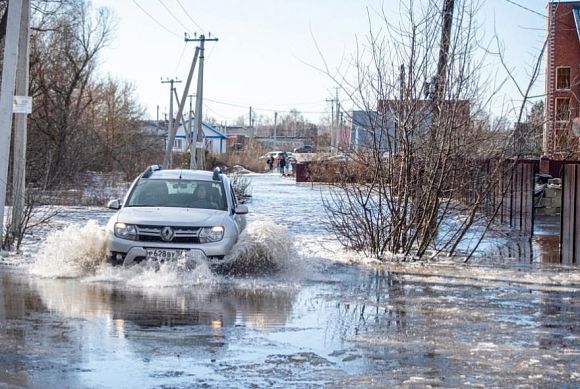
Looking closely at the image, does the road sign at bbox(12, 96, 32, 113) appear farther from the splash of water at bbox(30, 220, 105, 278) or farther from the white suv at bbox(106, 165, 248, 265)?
the splash of water at bbox(30, 220, 105, 278)

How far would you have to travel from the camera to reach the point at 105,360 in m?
6.82

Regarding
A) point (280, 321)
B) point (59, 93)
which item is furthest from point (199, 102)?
point (280, 321)

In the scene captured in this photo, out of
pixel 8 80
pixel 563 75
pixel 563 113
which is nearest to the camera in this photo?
pixel 8 80

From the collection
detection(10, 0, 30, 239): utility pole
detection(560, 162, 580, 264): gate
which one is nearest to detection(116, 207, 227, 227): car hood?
detection(10, 0, 30, 239): utility pole

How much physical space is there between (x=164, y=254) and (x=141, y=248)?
0.30m

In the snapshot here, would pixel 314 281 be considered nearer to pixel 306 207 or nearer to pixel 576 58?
pixel 306 207

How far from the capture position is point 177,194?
1281 cm

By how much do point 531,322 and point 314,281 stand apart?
3.54m

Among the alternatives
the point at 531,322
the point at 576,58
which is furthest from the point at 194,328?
the point at 576,58

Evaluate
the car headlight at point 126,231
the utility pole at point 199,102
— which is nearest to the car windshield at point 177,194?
the car headlight at point 126,231

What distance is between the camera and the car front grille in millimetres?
11297

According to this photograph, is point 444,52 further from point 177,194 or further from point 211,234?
point 211,234

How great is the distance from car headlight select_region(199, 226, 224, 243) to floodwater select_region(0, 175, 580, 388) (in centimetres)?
41

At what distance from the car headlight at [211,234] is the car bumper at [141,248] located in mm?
70
